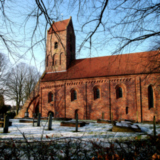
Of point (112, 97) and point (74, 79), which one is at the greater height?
point (74, 79)

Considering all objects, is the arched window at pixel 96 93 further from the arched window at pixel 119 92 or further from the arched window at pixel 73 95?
the arched window at pixel 73 95

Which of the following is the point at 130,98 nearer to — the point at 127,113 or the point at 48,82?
the point at 127,113

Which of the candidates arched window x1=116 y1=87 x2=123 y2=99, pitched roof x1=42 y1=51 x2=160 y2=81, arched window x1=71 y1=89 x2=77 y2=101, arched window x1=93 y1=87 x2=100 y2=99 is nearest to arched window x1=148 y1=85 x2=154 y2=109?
pitched roof x1=42 y1=51 x2=160 y2=81

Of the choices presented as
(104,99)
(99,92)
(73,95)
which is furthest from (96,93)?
(73,95)

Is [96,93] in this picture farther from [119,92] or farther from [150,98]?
[150,98]

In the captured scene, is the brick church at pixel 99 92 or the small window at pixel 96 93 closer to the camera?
the brick church at pixel 99 92

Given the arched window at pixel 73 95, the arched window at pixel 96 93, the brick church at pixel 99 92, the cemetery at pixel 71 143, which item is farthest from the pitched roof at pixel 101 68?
the cemetery at pixel 71 143

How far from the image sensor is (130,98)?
1769cm

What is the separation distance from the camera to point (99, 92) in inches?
768

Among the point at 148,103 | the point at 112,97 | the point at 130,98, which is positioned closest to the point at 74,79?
the point at 112,97

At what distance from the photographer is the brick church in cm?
1709

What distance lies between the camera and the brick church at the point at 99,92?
673 inches

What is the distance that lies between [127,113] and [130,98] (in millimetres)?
1738

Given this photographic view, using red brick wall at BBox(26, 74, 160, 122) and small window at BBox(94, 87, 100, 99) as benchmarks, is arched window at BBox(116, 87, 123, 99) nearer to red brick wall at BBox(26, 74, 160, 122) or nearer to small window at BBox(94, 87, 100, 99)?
red brick wall at BBox(26, 74, 160, 122)
